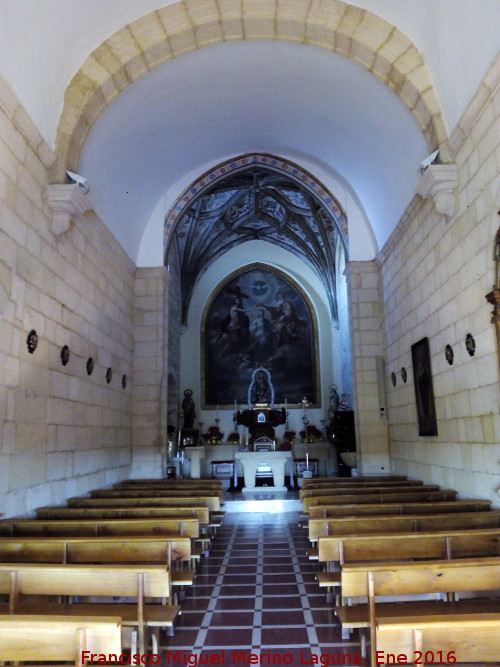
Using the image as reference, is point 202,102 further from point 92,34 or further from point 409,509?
point 409,509

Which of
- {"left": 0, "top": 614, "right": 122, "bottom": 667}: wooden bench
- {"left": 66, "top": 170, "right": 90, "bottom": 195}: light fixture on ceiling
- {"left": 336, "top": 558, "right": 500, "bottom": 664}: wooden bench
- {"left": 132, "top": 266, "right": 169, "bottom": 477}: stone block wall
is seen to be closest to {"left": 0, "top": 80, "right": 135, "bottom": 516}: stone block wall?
{"left": 66, "top": 170, "right": 90, "bottom": 195}: light fixture on ceiling

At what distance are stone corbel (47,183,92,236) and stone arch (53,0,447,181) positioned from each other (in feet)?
1.14

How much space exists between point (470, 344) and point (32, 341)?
14.1ft

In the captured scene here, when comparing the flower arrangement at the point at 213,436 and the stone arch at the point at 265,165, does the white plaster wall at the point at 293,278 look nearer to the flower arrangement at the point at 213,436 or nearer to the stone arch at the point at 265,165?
the flower arrangement at the point at 213,436

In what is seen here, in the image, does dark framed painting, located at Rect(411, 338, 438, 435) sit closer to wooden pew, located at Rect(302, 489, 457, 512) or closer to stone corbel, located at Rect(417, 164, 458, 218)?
wooden pew, located at Rect(302, 489, 457, 512)

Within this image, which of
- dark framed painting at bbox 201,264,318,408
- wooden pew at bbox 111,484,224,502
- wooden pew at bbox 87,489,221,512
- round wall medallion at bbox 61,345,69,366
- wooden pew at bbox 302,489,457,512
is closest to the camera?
wooden pew at bbox 302,489,457,512

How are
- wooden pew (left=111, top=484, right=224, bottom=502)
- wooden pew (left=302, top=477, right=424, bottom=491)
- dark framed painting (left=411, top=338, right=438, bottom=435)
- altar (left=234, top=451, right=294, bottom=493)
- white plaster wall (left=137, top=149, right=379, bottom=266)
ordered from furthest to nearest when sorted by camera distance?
1. altar (left=234, top=451, right=294, bottom=493)
2. white plaster wall (left=137, top=149, right=379, bottom=266)
3. wooden pew (left=302, top=477, right=424, bottom=491)
4. dark framed painting (left=411, top=338, right=438, bottom=435)
5. wooden pew (left=111, top=484, right=224, bottom=502)

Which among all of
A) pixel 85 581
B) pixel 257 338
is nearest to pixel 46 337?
pixel 85 581

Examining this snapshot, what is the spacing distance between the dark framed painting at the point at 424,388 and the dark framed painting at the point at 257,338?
958 cm

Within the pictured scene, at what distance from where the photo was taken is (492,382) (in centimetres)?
505

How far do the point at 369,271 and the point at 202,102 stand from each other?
4.21 meters

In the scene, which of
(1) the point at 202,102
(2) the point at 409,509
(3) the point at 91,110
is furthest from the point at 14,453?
(1) the point at 202,102

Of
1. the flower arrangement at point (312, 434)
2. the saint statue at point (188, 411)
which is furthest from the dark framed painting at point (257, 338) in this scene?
the flower arrangement at point (312, 434)

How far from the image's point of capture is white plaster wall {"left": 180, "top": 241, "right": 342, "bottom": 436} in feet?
56.1
